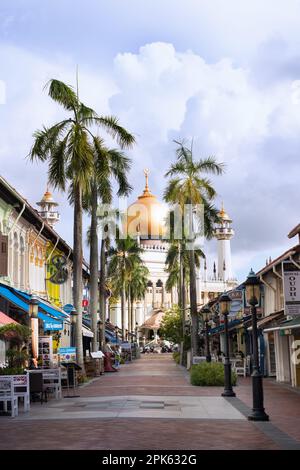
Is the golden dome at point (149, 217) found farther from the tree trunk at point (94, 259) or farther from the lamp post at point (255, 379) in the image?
the lamp post at point (255, 379)

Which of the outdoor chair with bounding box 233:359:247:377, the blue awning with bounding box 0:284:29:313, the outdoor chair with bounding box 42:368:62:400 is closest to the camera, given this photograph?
the outdoor chair with bounding box 42:368:62:400

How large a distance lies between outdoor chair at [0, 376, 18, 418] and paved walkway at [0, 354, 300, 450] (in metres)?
0.40

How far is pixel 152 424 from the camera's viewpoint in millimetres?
13672

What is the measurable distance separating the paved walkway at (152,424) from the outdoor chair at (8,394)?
400mm

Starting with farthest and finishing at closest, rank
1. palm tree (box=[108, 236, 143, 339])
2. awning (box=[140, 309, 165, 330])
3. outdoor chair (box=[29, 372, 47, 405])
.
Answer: awning (box=[140, 309, 165, 330])
palm tree (box=[108, 236, 143, 339])
outdoor chair (box=[29, 372, 47, 405])

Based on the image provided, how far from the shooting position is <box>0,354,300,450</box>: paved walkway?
1124 cm

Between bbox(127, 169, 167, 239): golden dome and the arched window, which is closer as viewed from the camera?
the arched window

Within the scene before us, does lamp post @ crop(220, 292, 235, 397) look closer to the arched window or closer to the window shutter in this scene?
the window shutter

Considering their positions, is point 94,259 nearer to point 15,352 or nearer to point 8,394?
point 15,352

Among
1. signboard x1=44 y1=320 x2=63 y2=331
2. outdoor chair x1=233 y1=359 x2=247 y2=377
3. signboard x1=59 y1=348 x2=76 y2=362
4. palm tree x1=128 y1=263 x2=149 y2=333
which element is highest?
palm tree x1=128 y1=263 x2=149 y2=333

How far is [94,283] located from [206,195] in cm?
792

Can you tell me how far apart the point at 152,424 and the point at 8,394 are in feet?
13.8

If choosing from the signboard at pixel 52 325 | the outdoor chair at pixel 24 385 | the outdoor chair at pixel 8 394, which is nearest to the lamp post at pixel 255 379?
the outdoor chair at pixel 8 394

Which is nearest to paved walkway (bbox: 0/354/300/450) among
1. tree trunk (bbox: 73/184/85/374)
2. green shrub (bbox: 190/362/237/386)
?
green shrub (bbox: 190/362/237/386)
